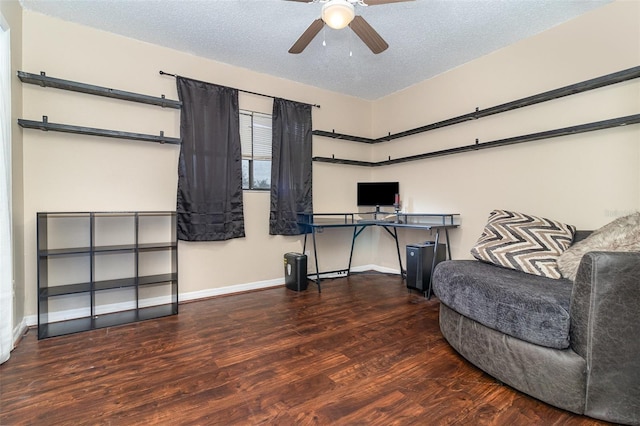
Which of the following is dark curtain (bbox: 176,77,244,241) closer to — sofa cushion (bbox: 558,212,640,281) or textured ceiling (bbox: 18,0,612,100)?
textured ceiling (bbox: 18,0,612,100)

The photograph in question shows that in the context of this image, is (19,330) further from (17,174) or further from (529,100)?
(529,100)

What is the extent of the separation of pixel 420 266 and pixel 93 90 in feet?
12.5

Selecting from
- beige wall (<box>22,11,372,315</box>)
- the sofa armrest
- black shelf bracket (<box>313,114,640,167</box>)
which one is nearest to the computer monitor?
black shelf bracket (<box>313,114,640,167</box>)

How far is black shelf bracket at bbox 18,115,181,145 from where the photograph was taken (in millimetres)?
2526

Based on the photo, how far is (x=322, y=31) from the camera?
2869 millimetres

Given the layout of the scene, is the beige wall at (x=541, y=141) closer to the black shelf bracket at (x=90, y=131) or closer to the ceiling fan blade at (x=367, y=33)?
the ceiling fan blade at (x=367, y=33)

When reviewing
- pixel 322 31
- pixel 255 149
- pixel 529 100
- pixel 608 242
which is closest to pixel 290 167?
pixel 255 149

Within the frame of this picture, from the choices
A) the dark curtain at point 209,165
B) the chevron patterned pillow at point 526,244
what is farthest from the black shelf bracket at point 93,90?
the chevron patterned pillow at point 526,244

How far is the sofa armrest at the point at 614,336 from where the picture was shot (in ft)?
4.65

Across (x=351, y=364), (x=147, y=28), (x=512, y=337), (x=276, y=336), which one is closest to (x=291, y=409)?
(x=351, y=364)

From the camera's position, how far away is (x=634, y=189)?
233 centimetres

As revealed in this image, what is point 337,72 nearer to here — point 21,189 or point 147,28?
point 147,28

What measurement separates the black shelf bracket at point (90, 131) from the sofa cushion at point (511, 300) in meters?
3.01

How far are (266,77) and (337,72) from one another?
3.05ft
